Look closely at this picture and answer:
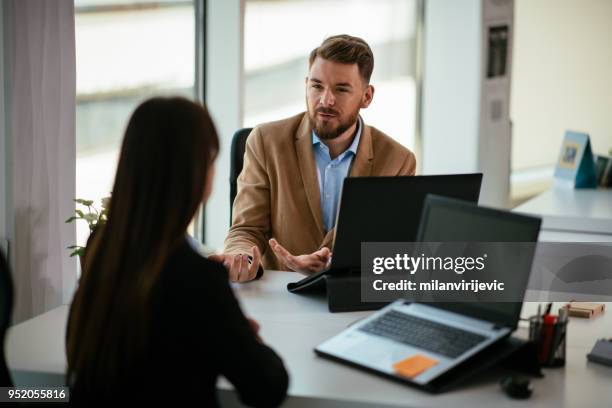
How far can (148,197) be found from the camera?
1.49m


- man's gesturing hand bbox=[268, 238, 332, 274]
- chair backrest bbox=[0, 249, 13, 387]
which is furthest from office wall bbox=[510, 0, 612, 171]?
chair backrest bbox=[0, 249, 13, 387]

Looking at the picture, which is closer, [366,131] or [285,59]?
[366,131]

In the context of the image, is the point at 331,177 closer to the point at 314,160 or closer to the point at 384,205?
the point at 314,160

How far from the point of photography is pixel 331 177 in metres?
3.12

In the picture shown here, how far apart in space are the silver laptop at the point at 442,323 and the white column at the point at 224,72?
260 centimetres

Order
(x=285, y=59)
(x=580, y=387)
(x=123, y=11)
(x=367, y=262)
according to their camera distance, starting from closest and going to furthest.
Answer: (x=580, y=387), (x=367, y=262), (x=123, y=11), (x=285, y=59)

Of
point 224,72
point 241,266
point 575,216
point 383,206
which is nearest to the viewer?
point 383,206

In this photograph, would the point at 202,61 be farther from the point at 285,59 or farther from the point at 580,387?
the point at 580,387

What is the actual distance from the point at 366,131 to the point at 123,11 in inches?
63.9

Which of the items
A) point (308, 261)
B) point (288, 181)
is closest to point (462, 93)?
point (288, 181)

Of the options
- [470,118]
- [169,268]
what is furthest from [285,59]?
[169,268]

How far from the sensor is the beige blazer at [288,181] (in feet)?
9.99

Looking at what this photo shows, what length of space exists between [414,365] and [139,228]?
72cm

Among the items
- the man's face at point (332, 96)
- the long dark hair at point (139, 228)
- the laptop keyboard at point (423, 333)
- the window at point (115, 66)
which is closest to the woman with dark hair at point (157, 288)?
the long dark hair at point (139, 228)
